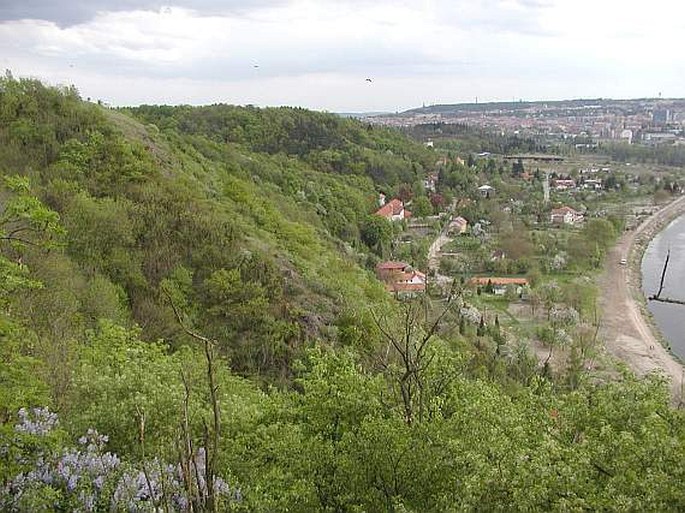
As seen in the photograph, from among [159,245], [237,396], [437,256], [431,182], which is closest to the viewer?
[237,396]

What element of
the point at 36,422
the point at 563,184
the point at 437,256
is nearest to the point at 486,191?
the point at 563,184

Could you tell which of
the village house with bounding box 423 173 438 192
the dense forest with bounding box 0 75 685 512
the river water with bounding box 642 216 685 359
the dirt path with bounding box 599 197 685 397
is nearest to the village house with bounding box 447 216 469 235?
the village house with bounding box 423 173 438 192

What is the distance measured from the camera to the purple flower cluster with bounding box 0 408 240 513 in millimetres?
5539

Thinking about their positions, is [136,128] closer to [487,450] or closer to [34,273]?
[34,273]

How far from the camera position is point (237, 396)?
330 inches

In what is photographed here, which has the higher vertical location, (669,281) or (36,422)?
(36,422)

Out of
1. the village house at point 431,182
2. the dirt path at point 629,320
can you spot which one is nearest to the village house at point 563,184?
the village house at point 431,182

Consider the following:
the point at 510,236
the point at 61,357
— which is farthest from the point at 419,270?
the point at 61,357

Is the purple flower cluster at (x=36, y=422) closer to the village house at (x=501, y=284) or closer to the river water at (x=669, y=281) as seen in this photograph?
the river water at (x=669, y=281)

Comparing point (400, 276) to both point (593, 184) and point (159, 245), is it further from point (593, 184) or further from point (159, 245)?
point (593, 184)

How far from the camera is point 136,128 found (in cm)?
2684

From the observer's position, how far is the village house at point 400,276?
31312 millimetres

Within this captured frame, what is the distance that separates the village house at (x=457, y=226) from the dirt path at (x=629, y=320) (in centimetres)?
1006

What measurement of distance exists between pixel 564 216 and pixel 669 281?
1477 cm
